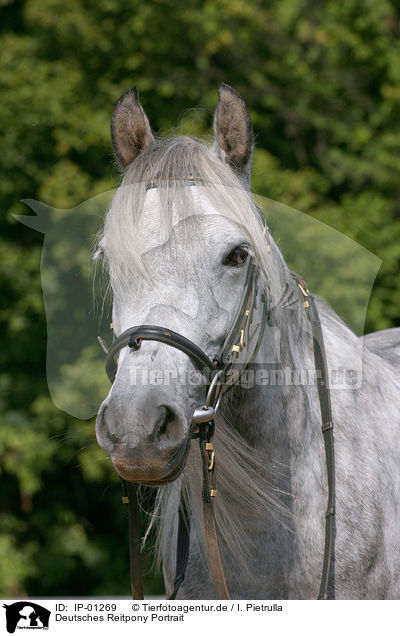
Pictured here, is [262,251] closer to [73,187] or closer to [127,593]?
[73,187]

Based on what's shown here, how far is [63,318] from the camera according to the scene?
136 inches

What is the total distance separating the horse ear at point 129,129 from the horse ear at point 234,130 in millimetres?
229

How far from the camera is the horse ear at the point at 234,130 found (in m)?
1.99

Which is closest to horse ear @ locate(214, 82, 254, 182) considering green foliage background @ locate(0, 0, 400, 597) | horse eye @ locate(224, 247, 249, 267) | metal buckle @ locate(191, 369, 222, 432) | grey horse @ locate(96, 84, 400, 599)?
grey horse @ locate(96, 84, 400, 599)

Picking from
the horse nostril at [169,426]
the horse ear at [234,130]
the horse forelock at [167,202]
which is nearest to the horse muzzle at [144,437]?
the horse nostril at [169,426]

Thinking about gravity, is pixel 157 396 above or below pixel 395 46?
→ below

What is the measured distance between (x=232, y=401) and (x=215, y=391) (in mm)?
257

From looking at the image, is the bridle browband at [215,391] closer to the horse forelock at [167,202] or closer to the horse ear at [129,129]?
the horse forelock at [167,202]

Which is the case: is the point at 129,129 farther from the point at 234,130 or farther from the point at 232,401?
the point at 232,401

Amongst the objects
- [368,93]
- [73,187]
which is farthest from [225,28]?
[73,187]

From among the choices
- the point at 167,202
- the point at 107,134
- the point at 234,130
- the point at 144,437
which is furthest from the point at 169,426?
the point at 107,134

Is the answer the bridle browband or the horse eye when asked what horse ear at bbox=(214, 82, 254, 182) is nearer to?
the bridle browband
